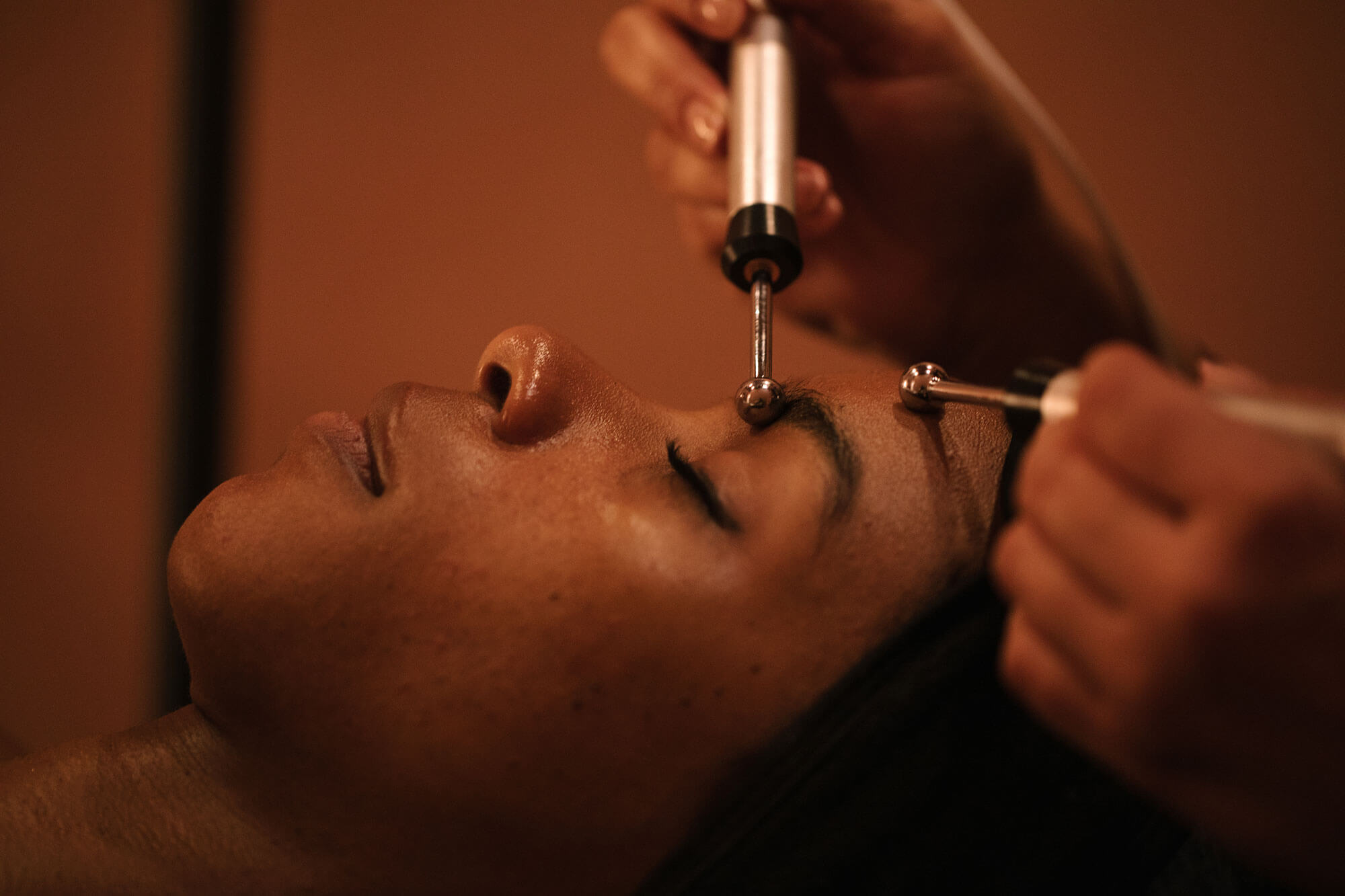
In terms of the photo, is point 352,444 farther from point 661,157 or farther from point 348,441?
point 661,157

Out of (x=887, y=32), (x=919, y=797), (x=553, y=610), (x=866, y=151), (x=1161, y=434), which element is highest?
(x=887, y=32)

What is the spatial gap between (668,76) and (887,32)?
0.21 meters

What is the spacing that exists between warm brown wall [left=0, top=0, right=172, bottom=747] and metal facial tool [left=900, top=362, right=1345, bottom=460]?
1.09 m

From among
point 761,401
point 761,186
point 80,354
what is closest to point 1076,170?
point 761,186

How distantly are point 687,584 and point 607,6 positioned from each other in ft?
3.06

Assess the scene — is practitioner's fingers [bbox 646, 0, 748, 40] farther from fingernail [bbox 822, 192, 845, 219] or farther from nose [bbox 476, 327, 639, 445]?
nose [bbox 476, 327, 639, 445]

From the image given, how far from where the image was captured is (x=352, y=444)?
527mm

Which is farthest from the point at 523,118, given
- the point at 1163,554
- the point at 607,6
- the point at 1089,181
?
the point at 1163,554

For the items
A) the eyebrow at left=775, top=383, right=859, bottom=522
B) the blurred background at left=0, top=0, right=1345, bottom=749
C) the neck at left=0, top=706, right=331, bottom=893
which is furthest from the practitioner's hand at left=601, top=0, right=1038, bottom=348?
the neck at left=0, top=706, right=331, bottom=893

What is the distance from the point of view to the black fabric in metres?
0.43

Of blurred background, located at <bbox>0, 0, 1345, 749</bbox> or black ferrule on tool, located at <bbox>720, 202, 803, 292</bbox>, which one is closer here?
black ferrule on tool, located at <bbox>720, 202, 803, 292</bbox>

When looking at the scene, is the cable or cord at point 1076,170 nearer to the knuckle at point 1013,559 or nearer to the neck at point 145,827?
the knuckle at point 1013,559

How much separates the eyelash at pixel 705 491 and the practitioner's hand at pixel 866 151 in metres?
0.36

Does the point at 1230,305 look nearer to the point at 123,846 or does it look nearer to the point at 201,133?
the point at 123,846
